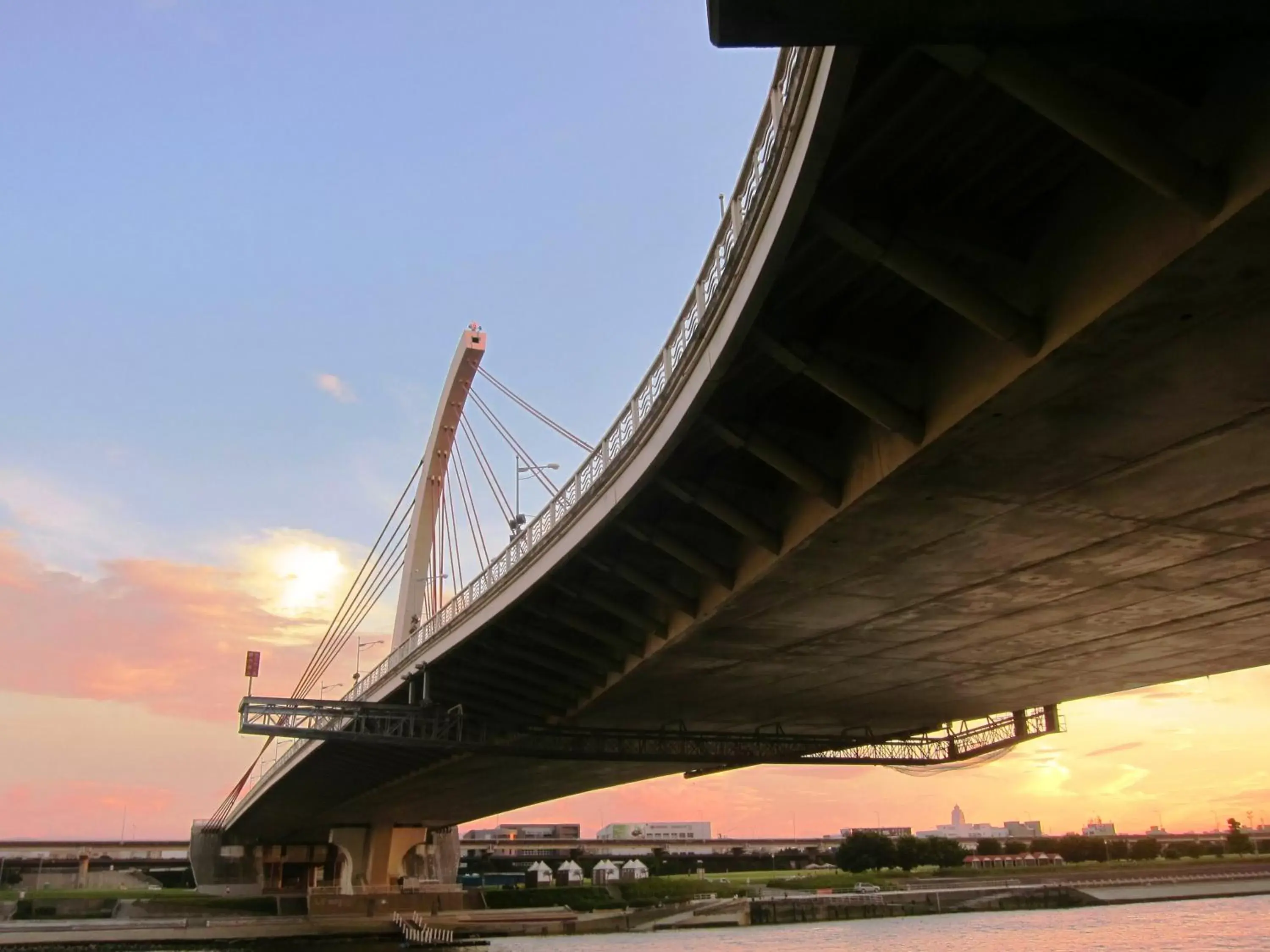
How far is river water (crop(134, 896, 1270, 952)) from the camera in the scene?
1528 inches

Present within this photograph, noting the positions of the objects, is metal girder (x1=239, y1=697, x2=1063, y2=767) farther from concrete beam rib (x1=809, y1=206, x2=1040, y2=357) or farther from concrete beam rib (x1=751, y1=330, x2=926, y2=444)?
concrete beam rib (x1=809, y1=206, x2=1040, y2=357)

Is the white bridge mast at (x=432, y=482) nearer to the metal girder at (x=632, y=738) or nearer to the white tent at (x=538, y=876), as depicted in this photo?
the metal girder at (x=632, y=738)

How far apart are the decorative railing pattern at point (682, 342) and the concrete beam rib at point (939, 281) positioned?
1.18m

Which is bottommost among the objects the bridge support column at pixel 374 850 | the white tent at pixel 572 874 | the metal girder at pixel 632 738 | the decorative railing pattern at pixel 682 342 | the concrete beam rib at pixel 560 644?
the white tent at pixel 572 874

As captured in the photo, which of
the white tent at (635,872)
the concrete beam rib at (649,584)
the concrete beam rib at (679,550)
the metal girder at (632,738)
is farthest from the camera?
the white tent at (635,872)

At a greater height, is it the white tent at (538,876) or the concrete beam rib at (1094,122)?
the concrete beam rib at (1094,122)

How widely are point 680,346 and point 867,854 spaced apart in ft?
336

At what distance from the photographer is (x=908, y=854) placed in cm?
10638

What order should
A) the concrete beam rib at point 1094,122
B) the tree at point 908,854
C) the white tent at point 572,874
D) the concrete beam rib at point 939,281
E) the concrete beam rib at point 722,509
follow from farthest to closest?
the tree at point 908,854 → the white tent at point 572,874 → the concrete beam rib at point 722,509 → the concrete beam rib at point 939,281 → the concrete beam rib at point 1094,122

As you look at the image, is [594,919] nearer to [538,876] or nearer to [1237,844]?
[538,876]

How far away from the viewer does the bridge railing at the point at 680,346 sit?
11.1 m

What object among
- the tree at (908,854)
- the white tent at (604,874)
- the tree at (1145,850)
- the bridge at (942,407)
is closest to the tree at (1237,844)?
the tree at (1145,850)

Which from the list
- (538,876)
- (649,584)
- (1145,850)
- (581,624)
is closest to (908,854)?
(1145,850)

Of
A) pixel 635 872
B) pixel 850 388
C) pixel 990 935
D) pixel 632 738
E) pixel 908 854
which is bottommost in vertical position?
pixel 635 872
